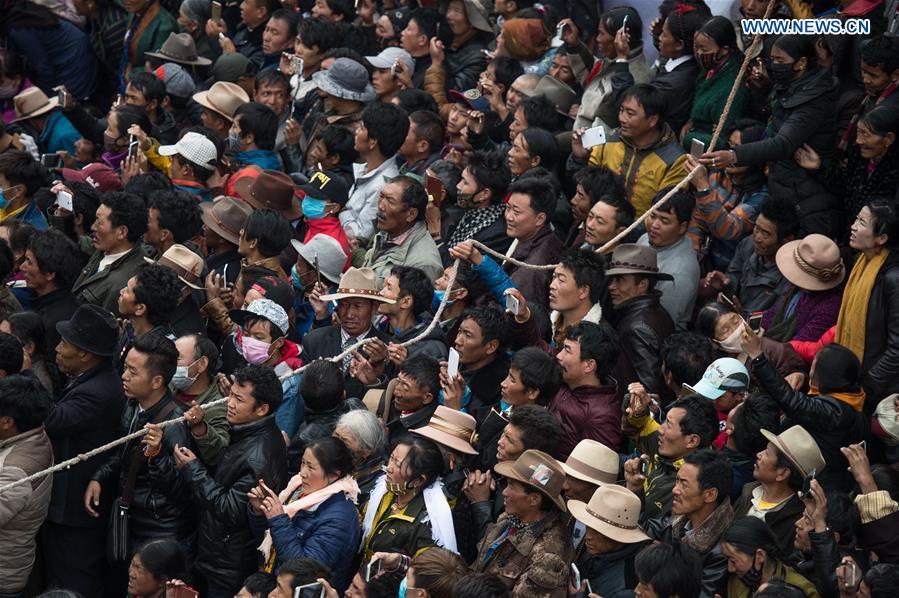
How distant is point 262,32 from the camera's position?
39.4 feet

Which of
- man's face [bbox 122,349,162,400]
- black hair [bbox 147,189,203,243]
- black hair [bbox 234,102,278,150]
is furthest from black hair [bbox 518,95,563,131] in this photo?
man's face [bbox 122,349,162,400]

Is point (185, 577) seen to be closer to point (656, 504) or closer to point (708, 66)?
point (656, 504)

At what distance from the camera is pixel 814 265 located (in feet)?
24.1

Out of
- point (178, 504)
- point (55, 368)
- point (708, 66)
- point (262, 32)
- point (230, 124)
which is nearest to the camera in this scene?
point (178, 504)

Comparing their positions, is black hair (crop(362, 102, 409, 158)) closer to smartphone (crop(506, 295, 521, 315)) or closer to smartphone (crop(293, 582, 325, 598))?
smartphone (crop(506, 295, 521, 315))

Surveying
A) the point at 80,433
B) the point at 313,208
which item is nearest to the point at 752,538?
the point at 80,433

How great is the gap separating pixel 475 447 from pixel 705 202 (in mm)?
2623

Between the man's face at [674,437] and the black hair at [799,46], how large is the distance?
3.03 m

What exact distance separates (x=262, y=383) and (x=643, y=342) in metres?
2.07

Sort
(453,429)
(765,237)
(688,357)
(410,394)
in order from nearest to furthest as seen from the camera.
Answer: (453,429), (410,394), (688,357), (765,237)

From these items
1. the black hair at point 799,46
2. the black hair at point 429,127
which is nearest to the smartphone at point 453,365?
the black hair at point 429,127

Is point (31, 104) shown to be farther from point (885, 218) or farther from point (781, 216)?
point (885, 218)

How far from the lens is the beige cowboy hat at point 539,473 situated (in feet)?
19.1

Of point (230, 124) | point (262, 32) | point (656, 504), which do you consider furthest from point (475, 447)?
point (262, 32)
